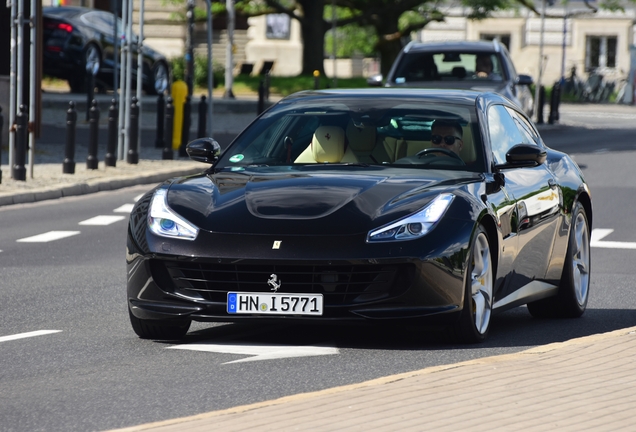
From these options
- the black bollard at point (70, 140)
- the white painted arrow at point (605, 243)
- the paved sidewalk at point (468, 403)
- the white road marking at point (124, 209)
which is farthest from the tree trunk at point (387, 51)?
the paved sidewalk at point (468, 403)

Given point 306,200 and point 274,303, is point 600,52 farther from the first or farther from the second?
point 274,303

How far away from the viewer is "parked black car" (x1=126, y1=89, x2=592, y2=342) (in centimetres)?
712

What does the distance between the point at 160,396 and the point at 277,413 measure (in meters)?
0.89

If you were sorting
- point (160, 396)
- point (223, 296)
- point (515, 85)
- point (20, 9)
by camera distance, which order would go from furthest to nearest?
point (515, 85), point (20, 9), point (223, 296), point (160, 396)

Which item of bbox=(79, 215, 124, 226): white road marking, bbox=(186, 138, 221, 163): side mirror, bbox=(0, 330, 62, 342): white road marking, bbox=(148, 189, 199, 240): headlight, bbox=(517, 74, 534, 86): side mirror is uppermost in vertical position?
bbox=(186, 138, 221, 163): side mirror

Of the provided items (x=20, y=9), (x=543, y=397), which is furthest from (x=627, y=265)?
(x=20, y=9)

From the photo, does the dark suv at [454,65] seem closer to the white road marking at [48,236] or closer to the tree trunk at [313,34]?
the white road marking at [48,236]

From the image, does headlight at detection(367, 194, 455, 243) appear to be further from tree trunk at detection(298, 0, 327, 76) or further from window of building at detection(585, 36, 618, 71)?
window of building at detection(585, 36, 618, 71)

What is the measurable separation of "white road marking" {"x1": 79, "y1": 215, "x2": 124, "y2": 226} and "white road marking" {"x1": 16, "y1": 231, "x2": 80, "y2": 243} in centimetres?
94

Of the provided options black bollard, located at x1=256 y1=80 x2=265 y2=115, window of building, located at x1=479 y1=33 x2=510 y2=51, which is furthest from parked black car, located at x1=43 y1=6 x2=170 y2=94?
window of building, located at x1=479 y1=33 x2=510 y2=51

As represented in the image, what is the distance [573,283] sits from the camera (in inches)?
354

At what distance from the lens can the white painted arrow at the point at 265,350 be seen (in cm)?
723

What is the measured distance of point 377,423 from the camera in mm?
5199

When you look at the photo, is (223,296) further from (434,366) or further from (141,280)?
(434,366)
